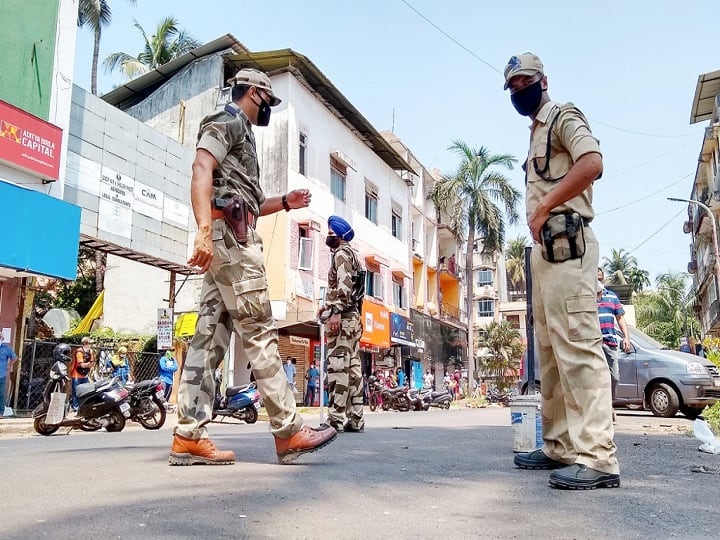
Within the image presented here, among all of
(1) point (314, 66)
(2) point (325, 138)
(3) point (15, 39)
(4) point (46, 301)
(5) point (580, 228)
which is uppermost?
(1) point (314, 66)

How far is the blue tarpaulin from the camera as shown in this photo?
12.3 meters

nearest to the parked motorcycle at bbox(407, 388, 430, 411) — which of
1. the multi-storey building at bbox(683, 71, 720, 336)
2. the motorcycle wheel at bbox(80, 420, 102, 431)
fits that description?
the motorcycle wheel at bbox(80, 420, 102, 431)

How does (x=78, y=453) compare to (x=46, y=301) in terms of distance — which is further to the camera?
(x=46, y=301)

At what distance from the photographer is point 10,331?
14086 mm

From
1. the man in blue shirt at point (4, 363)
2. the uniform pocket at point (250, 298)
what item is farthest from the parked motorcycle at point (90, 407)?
the uniform pocket at point (250, 298)

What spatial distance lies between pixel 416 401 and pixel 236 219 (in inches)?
647

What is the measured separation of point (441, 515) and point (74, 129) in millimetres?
14470

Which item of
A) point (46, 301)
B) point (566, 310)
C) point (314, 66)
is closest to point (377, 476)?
point (566, 310)

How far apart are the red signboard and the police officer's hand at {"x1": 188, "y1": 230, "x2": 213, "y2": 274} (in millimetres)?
10969

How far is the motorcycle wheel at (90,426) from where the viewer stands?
9.56 meters

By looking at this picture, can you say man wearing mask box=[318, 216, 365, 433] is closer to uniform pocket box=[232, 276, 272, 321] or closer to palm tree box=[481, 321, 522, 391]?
uniform pocket box=[232, 276, 272, 321]

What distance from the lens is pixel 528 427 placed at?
440cm

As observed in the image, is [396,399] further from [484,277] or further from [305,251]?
[484,277]

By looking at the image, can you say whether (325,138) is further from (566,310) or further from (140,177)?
(566,310)
